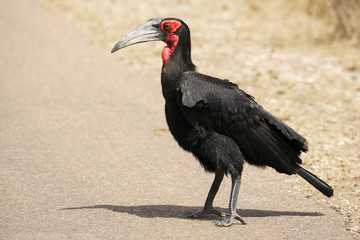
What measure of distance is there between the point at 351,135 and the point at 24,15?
820cm

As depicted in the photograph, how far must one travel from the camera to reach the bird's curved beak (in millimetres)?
5418

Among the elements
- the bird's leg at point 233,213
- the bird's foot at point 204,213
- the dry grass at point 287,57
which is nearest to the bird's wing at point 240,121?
the bird's leg at point 233,213

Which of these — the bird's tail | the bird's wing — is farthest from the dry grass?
the bird's wing

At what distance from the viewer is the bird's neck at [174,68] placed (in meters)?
5.18

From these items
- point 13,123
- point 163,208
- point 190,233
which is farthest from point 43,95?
point 190,233

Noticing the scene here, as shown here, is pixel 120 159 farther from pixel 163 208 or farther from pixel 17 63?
pixel 17 63

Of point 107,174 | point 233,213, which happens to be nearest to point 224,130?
point 233,213

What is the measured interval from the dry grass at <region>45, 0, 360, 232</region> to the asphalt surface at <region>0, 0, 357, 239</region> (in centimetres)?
52

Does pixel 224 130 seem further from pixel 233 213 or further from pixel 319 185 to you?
pixel 319 185

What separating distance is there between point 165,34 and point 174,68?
372 millimetres

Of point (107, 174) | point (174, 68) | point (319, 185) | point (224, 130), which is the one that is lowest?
point (107, 174)

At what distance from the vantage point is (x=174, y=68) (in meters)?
5.21

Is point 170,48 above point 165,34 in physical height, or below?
below

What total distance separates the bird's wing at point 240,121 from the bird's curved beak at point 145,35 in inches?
20.9
